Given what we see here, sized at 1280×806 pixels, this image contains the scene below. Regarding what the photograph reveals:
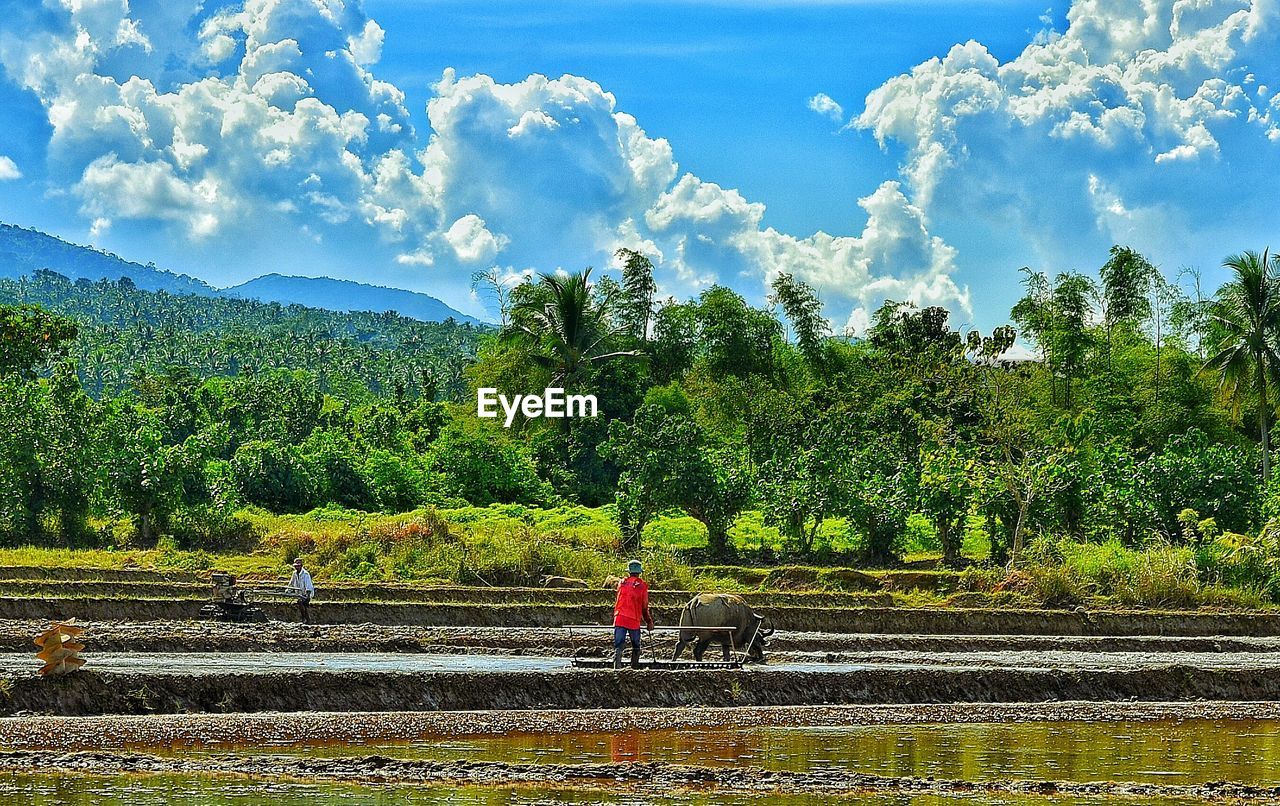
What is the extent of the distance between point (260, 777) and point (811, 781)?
14.3ft

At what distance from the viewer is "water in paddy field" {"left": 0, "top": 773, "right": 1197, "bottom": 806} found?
32.9 feet

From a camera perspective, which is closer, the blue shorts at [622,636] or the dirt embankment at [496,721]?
the dirt embankment at [496,721]

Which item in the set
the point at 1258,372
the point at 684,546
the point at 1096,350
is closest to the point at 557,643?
the point at 684,546

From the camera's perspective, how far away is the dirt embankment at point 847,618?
28516mm

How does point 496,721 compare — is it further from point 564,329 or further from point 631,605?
point 564,329

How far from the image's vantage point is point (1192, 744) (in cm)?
1493

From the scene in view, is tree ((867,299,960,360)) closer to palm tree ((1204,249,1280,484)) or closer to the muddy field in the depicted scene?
palm tree ((1204,249,1280,484))

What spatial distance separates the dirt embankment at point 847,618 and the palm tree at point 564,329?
3562 centimetres

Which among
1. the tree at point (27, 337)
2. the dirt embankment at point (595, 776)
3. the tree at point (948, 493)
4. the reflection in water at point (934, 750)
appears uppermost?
the tree at point (27, 337)

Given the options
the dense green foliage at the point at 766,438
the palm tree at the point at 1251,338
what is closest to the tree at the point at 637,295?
the dense green foliage at the point at 766,438

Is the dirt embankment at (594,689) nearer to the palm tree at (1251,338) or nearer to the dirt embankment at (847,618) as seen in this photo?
the dirt embankment at (847,618)

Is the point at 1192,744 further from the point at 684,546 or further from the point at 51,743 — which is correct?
the point at 684,546

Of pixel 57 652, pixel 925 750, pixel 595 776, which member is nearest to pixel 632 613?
pixel 925 750

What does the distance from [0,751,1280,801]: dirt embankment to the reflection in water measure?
616 millimetres
